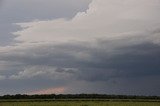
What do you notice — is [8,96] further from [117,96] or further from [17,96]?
[117,96]

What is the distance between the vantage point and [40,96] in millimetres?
145625

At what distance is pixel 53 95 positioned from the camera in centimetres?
14862

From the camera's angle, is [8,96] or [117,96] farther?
[117,96]

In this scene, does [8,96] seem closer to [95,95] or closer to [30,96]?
[30,96]

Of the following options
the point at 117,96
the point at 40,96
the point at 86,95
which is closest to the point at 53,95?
the point at 40,96

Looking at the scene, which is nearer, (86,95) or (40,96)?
(40,96)

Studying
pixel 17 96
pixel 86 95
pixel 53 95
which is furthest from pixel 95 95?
pixel 17 96

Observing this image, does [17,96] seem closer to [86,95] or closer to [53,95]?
[53,95]

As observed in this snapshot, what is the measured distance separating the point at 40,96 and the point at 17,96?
892cm

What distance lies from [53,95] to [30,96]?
842cm

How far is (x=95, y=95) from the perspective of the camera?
6270 inches

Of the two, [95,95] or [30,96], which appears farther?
[95,95]

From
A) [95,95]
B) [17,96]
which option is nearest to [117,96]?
[95,95]

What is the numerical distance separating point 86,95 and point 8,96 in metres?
30.3
